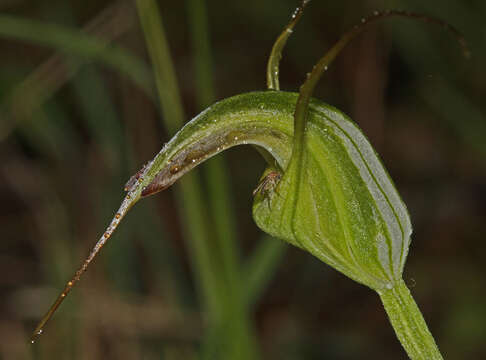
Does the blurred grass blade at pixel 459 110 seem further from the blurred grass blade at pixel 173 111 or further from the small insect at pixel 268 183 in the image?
the small insect at pixel 268 183

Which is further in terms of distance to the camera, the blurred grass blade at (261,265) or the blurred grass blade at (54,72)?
the blurred grass blade at (54,72)

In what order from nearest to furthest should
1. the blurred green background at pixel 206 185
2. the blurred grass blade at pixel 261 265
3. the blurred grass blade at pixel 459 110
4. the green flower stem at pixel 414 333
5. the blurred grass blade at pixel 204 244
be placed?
the green flower stem at pixel 414 333
the blurred grass blade at pixel 204 244
the blurred grass blade at pixel 261 265
the blurred green background at pixel 206 185
the blurred grass blade at pixel 459 110

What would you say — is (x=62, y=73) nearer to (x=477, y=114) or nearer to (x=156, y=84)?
(x=156, y=84)

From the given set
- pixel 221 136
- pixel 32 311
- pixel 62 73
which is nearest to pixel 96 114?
pixel 62 73

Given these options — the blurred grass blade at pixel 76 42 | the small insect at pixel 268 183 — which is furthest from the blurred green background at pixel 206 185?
the small insect at pixel 268 183

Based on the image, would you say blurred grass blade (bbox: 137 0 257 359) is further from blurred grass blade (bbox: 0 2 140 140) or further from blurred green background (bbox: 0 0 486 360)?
blurred grass blade (bbox: 0 2 140 140)

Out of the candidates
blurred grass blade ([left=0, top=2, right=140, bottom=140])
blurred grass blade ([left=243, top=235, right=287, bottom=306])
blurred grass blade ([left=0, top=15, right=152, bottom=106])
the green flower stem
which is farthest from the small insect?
blurred grass blade ([left=0, top=2, right=140, bottom=140])
